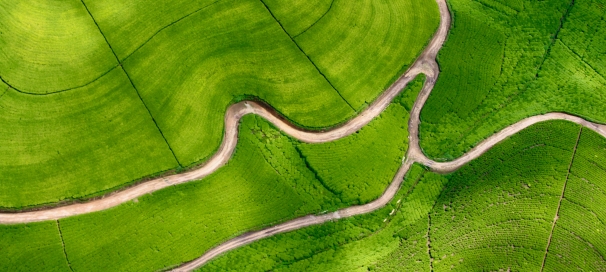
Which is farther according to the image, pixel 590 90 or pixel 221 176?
pixel 590 90

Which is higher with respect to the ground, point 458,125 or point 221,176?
point 221,176

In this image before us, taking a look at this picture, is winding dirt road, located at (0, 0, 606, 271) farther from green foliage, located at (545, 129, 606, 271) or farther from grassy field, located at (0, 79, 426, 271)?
green foliage, located at (545, 129, 606, 271)

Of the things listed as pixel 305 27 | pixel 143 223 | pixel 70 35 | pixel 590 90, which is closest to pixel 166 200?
pixel 143 223

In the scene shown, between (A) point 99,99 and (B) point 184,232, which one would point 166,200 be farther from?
(A) point 99,99

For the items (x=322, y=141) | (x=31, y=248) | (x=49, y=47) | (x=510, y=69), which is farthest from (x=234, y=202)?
(x=510, y=69)

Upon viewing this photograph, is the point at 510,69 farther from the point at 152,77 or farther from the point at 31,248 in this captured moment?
the point at 31,248

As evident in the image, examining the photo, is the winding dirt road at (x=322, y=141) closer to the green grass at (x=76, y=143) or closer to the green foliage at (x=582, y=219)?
the green grass at (x=76, y=143)

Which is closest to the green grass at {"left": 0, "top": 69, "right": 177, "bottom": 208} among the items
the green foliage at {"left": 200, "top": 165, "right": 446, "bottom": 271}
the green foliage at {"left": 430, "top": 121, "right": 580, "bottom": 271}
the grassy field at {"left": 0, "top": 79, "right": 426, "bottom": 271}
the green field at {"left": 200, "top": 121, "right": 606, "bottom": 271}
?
the grassy field at {"left": 0, "top": 79, "right": 426, "bottom": 271}
